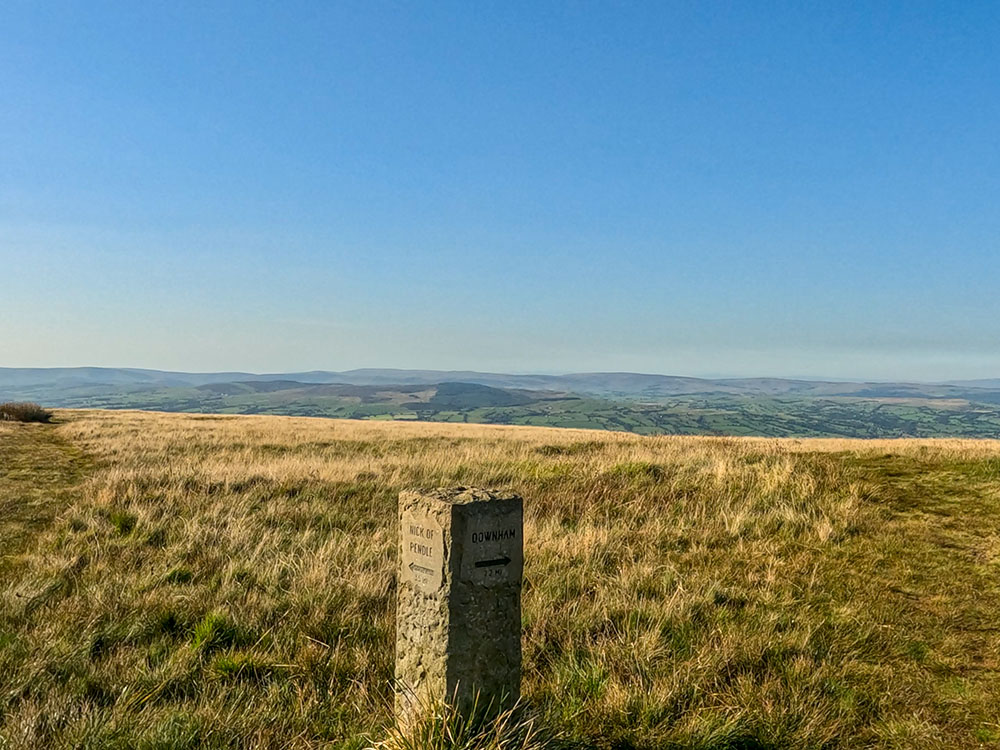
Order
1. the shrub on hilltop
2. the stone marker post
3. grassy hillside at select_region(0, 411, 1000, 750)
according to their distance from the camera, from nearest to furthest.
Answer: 1. the stone marker post
2. grassy hillside at select_region(0, 411, 1000, 750)
3. the shrub on hilltop

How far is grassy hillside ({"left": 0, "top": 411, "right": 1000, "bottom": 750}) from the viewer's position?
4.20 metres

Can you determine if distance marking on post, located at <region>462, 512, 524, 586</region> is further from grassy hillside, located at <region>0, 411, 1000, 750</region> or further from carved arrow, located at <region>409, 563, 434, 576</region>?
grassy hillside, located at <region>0, 411, 1000, 750</region>

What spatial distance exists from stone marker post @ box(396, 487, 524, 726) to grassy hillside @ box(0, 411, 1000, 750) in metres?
0.51

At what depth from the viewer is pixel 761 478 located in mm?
10930

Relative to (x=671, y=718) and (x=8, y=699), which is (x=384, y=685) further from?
(x=8, y=699)

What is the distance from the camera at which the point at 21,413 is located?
105 ft

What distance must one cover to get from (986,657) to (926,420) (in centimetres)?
16976

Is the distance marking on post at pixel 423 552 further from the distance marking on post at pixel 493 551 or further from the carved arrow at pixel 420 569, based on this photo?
the distance marking on post at pixel 493 551

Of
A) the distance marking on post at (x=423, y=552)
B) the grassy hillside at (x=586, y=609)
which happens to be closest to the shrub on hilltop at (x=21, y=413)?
the grassy hillside at (x=586, y=609)

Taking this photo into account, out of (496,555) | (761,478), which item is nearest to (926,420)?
(761,478)

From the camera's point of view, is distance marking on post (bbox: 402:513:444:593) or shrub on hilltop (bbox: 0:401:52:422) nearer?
distance marking on post (bbox: 402:513:444:593)

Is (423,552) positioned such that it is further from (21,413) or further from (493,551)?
(21,413)

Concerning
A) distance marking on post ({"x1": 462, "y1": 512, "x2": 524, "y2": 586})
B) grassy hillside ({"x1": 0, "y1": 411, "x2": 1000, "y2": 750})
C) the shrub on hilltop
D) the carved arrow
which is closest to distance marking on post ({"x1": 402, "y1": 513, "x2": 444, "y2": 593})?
the carved arrow

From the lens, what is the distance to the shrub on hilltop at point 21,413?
31.4 m
